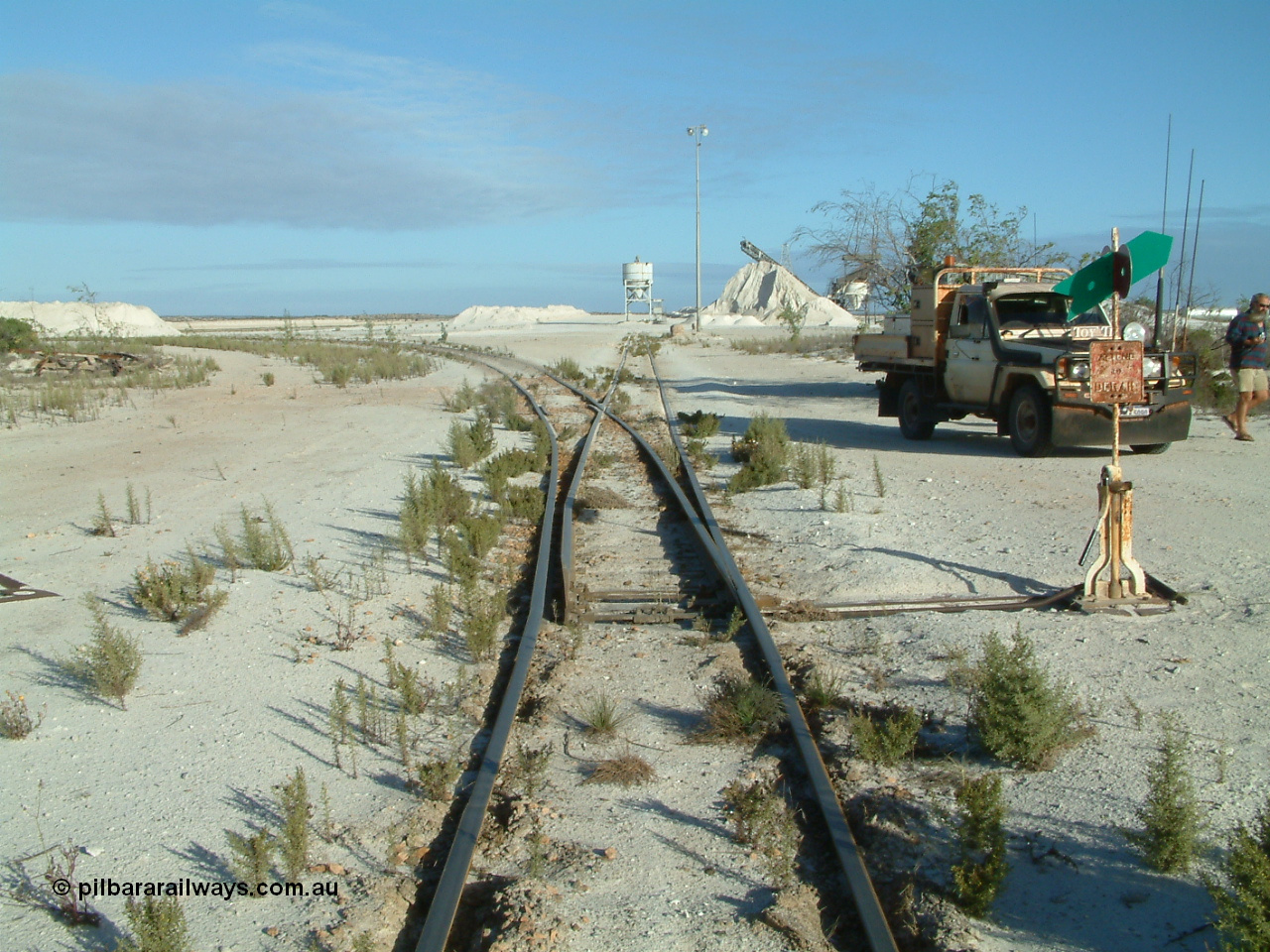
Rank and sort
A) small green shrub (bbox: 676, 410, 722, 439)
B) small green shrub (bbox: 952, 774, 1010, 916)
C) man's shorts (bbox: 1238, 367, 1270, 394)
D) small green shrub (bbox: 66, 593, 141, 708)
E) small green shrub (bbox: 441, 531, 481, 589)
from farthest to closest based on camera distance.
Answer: small green shrub (bbox: 676, 410, 722, 439) → man's shorts (bbox: 1238, 367, 1270, 394) → small green shrub (bbox: 441, 531, 481, 589) → small green shrub (bbox: 66, 593, 141, 708) → small green shrub (bbox: 952, 774, 1010, 916)

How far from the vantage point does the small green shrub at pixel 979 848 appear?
11.7 feet

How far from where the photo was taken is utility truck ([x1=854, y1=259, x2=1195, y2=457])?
41.9ft

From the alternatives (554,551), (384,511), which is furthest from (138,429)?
(554,551)

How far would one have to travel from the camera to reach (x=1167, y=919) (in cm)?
355

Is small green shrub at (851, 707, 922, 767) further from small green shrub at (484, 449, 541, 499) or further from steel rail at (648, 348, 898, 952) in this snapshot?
small green shrub at (484, 449, 541, 499)

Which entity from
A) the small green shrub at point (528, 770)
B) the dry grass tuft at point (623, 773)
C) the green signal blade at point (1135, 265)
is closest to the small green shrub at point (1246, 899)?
the dry grass tuft at point (623, 773)

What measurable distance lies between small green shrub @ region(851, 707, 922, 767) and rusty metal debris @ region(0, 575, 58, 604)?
6235 millimetres

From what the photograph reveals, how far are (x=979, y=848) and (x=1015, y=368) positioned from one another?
424 inches

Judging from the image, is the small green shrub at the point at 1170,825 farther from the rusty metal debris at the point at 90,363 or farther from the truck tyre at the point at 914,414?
the rusty metal debris at the point at 90,363

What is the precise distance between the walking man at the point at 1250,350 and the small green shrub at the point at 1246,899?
1216 centimetres

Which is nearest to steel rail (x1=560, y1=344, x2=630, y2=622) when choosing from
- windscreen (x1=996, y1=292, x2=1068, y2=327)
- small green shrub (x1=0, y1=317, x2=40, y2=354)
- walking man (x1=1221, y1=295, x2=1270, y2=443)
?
windscreen (x1=996, y1=292, x2=1068, y2=327)

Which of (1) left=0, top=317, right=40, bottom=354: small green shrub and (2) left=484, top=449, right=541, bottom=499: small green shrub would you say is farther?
(1) left=0, top=317, right=40, bottom=354: small green shrub

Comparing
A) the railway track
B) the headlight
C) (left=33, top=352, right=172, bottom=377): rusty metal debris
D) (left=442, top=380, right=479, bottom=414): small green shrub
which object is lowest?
the railway track

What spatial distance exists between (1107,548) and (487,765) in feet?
15.1
